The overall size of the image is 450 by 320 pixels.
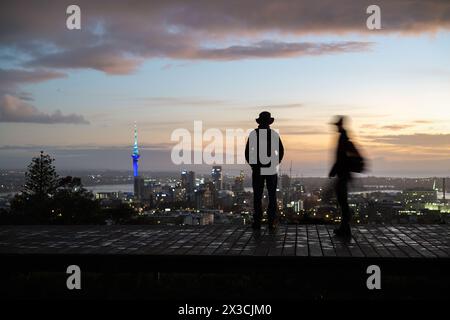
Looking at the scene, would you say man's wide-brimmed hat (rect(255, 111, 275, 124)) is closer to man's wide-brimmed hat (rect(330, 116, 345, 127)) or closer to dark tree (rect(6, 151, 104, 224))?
man's wide-brimmed hat (rect(330, 116, 345, 127))

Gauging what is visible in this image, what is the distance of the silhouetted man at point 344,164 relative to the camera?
852 cm

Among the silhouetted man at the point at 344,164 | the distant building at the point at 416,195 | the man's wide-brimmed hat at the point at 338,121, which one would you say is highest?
the man's wide-brimmed hat at the point at 338,121

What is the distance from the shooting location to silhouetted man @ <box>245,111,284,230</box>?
9398mm

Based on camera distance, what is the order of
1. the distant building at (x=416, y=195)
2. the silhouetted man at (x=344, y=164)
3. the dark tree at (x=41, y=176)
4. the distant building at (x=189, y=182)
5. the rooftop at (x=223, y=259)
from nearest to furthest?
the rooftop at (x=223, y=259), the silhouetted man at (x=344, y=164), the distant building at (x=189, y=182), the dark tree at (x=41, y=176), the distant building at (x=416, y=195)

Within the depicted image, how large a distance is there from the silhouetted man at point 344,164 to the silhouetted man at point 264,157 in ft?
4.04

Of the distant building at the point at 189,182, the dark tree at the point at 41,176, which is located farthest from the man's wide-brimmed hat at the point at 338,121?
the dark tree at the point at 41,176

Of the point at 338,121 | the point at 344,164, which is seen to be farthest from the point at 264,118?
the point at 344,164

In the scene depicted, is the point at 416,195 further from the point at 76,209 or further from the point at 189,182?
the point at 76,209

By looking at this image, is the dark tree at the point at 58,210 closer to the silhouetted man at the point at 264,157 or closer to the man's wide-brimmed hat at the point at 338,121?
the silhouetted man at the point at 264,157

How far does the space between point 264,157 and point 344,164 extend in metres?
1.49

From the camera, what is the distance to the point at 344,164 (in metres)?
8.58

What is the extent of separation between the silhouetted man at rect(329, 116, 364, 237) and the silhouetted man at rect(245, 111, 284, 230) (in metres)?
1.23

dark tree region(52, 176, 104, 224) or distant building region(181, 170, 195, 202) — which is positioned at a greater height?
distant building region(181, 170, 195, 202)

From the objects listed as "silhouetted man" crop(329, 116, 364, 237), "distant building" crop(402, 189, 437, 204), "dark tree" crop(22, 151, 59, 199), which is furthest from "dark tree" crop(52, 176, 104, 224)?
"distant building" crop(402, 189, 437, 204)
